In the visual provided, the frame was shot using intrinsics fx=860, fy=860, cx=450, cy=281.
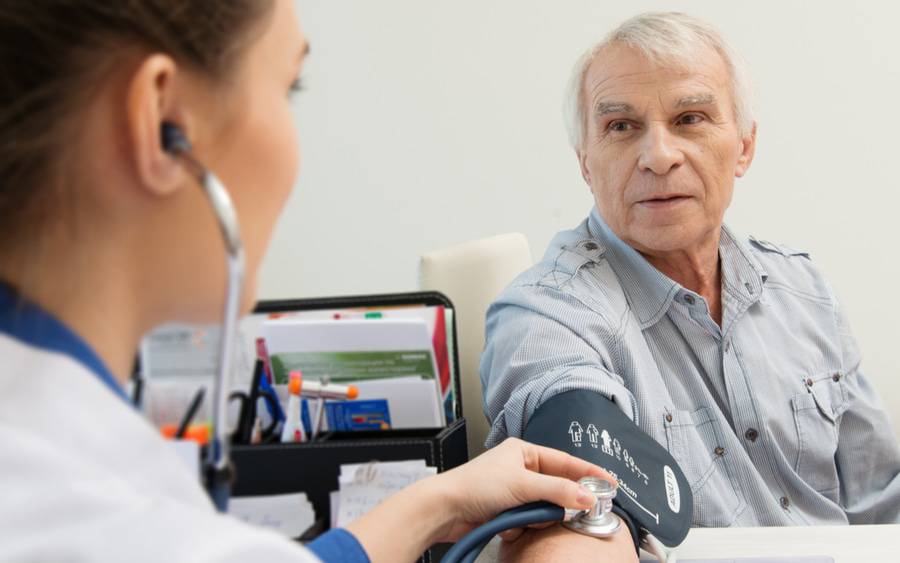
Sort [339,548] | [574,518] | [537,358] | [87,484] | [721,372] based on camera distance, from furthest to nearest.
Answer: [721,372] < [537,358] < [574,518] < [339,548] < [87,484]

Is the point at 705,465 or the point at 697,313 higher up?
the point at 697,313

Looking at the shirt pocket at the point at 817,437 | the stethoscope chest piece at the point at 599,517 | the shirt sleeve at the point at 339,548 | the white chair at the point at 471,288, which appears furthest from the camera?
the white chair at the point at 471,288

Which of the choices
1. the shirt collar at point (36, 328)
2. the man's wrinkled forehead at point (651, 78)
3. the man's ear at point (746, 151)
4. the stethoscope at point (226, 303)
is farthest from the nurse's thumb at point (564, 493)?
the man's ear at point (746, 151)

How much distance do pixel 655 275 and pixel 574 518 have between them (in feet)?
2.10

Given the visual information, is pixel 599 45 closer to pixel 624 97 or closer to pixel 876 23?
pixel 624 97

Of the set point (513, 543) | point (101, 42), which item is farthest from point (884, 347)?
point (101, 42)

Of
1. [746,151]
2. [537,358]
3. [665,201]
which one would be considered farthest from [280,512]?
[746,151]

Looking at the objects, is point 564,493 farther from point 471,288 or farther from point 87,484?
point 471,288

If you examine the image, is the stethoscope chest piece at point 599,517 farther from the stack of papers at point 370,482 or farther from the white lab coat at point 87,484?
the white lab coat at point 87,484

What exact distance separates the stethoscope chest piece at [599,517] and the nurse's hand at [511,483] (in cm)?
1

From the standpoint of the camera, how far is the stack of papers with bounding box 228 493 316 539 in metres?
1.30

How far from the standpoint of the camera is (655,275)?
1.46 metres

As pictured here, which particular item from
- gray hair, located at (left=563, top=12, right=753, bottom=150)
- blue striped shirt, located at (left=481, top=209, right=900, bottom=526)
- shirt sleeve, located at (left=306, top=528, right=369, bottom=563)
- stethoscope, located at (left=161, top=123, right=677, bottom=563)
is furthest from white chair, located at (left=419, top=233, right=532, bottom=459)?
stethoscope, located at (left=161, top=123, right=677, bottom=563)

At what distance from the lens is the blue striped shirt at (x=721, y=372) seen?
1.27 m
